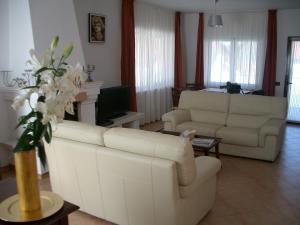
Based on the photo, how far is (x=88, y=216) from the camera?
3027mm

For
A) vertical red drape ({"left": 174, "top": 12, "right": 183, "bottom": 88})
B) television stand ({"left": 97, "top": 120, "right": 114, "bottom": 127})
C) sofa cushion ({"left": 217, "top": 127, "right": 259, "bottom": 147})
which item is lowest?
sofa cushion ({"left": 217, "top": 127, "right": 259, "bottom": 147})

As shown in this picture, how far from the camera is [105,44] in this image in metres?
5.64

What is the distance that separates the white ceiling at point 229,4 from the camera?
6275 mm

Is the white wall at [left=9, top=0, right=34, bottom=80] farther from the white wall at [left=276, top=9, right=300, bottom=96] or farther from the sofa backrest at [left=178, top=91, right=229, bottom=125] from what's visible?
the white wall at [left=276, top=9, right=300, bottom=96]

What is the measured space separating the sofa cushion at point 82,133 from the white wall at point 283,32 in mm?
5988

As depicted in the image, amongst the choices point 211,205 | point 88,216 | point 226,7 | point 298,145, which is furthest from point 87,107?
point 226,7

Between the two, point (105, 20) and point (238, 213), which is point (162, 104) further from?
point (238, 213)

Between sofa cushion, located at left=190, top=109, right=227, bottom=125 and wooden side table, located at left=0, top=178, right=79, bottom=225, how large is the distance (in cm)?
389

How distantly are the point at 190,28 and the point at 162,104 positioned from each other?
7.44 feet

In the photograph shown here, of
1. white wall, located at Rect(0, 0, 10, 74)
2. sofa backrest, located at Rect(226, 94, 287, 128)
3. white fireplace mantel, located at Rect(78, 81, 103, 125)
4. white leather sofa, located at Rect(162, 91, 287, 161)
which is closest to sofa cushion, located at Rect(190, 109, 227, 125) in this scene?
white leather sofa, located at Rect(162, 91, 287, 161)

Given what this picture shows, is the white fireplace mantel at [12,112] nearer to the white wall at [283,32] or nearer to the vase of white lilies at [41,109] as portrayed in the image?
the vase of white lilies at [41,109]

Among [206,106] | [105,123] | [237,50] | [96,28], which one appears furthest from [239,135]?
[237,50]

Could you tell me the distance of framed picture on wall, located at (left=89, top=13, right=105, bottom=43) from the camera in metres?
5.22

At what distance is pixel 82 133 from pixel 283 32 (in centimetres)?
622
